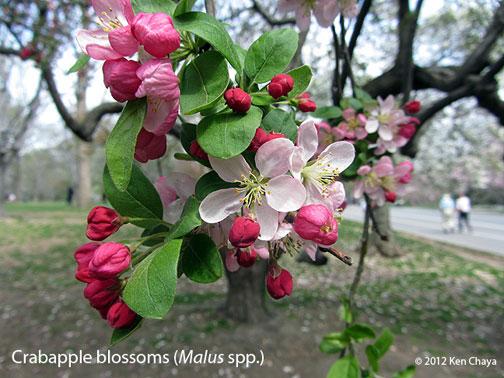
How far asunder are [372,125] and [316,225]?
32.0 inches

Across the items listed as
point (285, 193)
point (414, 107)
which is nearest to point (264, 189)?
point (285, 193)

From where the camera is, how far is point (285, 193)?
1.94 ft

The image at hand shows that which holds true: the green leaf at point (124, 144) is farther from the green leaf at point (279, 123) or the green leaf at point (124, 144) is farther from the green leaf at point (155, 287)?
the green leaf at point (279, 123)

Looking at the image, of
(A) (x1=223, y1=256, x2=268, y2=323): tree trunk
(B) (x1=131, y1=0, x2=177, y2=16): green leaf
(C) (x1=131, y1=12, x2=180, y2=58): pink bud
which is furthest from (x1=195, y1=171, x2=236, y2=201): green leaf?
(A) (x1=223, y1=256, x2=268, y2=323): tree trunk

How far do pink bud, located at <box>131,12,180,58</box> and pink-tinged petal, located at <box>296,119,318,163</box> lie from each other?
0.94 feet

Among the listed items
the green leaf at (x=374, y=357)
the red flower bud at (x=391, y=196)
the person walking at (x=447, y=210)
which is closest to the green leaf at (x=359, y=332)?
the green leaf at (x=374, y=357)

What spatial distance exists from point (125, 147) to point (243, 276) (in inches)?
164

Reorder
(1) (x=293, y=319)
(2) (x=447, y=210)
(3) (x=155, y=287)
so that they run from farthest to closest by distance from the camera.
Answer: (2) (x=447, y=210), (1) (x=293, y=319), (3) (x=155, y=287)

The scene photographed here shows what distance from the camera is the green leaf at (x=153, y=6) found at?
61 cm

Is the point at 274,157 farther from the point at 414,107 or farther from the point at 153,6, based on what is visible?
the point at 414,107

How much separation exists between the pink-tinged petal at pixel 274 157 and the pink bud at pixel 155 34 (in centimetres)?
23

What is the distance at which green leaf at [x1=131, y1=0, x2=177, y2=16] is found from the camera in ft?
2.00

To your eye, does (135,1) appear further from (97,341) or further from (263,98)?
(97,341)

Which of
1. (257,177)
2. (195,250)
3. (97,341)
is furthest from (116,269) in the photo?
(97,341)
